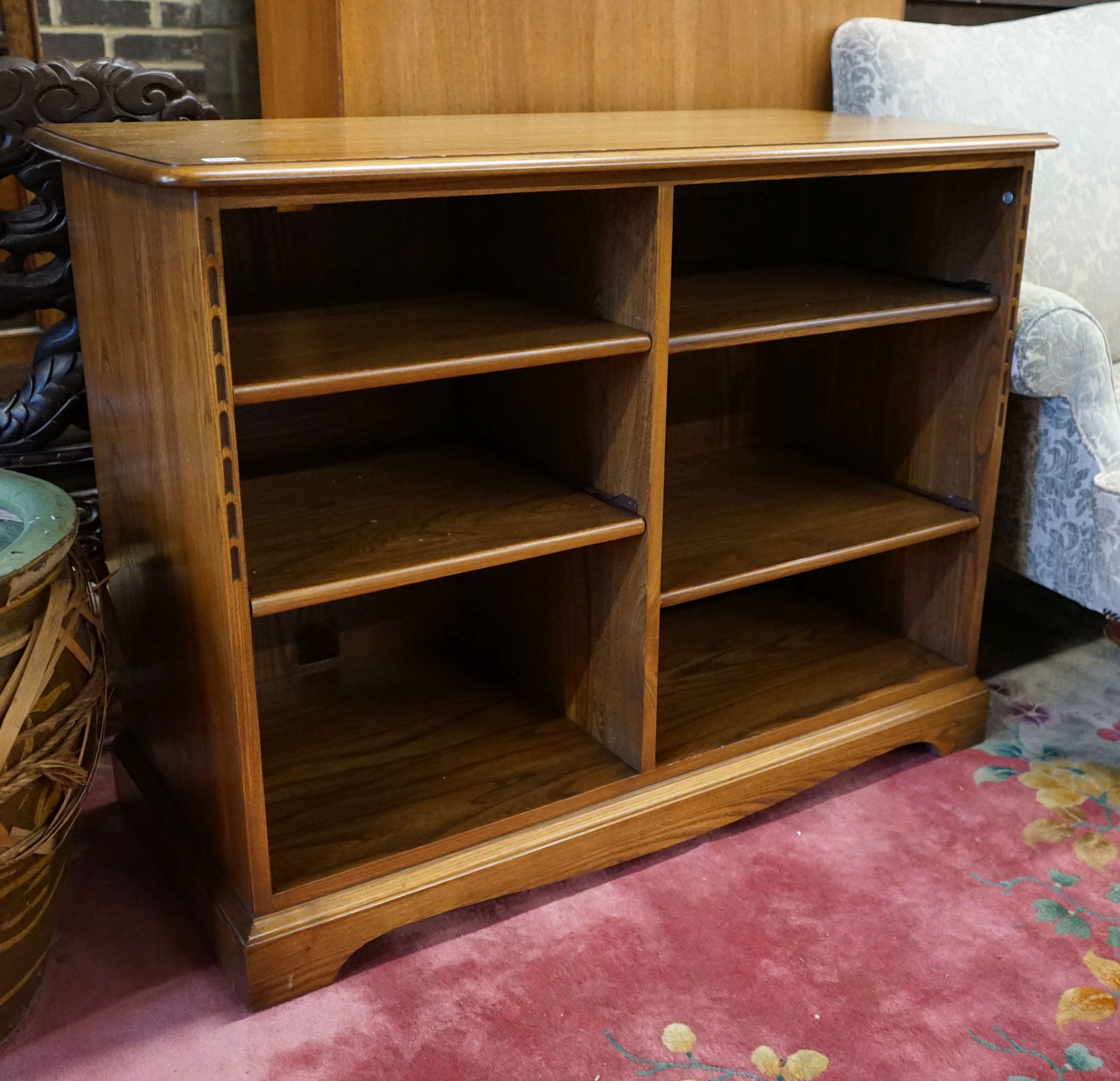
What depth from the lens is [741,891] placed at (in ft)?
4.99

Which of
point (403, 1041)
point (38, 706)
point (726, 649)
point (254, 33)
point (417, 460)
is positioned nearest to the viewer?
point (38, 706)

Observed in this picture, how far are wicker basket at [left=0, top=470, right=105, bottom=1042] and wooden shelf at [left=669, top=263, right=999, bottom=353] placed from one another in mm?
678

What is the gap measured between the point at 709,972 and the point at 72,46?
155 centimetres

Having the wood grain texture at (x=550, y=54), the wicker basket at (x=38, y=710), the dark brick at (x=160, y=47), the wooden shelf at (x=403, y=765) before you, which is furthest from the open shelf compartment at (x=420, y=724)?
the dark brick at (x=160, y=47)

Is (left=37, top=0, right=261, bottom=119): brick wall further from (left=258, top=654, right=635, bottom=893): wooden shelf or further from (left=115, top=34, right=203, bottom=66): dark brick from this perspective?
(left=258, top=654, right=635, bottom=893): wooden shelf

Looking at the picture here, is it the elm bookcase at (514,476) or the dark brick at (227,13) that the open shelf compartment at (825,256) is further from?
the dark brick at (227,13)

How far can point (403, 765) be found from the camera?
156cm

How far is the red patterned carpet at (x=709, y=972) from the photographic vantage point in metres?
1.26

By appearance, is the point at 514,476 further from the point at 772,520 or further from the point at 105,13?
the point at 105,13

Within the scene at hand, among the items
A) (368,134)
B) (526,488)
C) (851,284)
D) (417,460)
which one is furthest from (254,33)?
(851,284)

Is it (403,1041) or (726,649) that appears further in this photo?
(726,649)

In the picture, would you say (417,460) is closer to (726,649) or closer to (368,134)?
(368,134)

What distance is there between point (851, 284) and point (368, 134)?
0.71 metres

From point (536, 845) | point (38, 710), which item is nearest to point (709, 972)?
point (536, 845)
